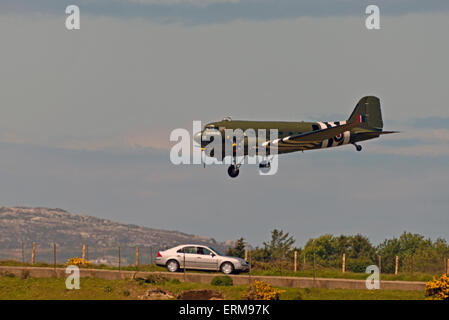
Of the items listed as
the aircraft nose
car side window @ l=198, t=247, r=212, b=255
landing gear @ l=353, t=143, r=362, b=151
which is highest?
landing gear @ l=353, t=143, r=362, b=151

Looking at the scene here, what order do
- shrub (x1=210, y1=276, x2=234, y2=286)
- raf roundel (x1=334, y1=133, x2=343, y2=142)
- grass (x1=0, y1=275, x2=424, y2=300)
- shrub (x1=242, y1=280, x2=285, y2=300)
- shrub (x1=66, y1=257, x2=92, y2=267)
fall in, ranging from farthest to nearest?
raf roundel (x1=334, y1=133, x2=343, y2=142) → shrub (x1=66, y1=257, x2=92, y2=267) → shrub (x1=210, y1=276, x2=234, y2=286) → grass (x1=0, y1=275, x2=424, y2=300) → shrub (x1=242, y1=280, x2=285, y2=300)

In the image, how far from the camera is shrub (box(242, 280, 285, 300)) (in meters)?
34.7

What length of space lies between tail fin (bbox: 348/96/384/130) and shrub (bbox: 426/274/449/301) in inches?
952

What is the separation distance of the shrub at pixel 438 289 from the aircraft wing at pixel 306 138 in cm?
1771

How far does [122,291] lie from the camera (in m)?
38.4

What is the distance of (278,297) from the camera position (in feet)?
116

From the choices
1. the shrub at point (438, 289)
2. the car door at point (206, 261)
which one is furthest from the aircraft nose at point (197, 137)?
the shrub at point (438, 289)

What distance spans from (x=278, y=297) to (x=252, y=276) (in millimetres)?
5012

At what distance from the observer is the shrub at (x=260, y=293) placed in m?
34.7

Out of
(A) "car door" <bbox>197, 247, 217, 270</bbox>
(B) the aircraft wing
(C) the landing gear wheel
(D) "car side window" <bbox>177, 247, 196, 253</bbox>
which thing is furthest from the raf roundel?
(D) "car side window" <bbox>177, 247, 196, 253</bbox>

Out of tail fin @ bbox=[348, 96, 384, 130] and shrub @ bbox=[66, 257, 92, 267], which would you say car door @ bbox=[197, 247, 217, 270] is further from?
tail fin @ bbox=[348, 96, 384, 130]

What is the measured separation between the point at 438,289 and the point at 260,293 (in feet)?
26.4

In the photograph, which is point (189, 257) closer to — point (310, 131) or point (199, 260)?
point (199, 260)

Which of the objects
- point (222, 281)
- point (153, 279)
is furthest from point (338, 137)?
point (153, 279)
